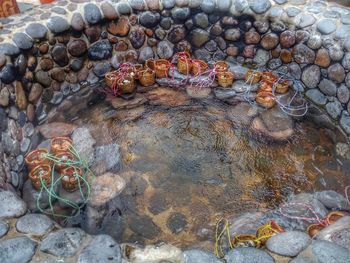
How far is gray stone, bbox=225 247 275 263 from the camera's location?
342 centimetres

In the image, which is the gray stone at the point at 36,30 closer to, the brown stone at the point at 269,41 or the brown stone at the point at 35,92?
the brown stone at the point at 35,92

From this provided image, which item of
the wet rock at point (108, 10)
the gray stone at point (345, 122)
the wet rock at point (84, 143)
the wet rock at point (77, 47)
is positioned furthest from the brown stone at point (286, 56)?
the wet rock at point (84, 143)

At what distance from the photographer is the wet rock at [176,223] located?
4.78 m

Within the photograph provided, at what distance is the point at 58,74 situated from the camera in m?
6.25

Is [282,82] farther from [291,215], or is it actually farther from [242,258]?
[242,258]

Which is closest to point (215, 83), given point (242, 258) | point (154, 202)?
point (154, 202)

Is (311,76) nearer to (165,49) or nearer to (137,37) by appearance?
(165,49)

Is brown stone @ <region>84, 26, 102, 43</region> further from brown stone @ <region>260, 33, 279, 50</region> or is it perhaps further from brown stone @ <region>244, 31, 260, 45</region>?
brown stone @ <region>260, 33, 279, 50</region>

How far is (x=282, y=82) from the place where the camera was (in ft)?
21.3

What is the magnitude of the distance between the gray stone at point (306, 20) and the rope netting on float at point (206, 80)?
32.6 inches

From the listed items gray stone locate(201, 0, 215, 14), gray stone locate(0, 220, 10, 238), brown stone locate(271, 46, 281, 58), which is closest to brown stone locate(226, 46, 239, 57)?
brown stone locate(271, 46, 281, 58)

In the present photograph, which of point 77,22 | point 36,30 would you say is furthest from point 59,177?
point 77,22

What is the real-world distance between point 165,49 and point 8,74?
8.62 feet

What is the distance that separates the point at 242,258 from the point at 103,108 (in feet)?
11.9
